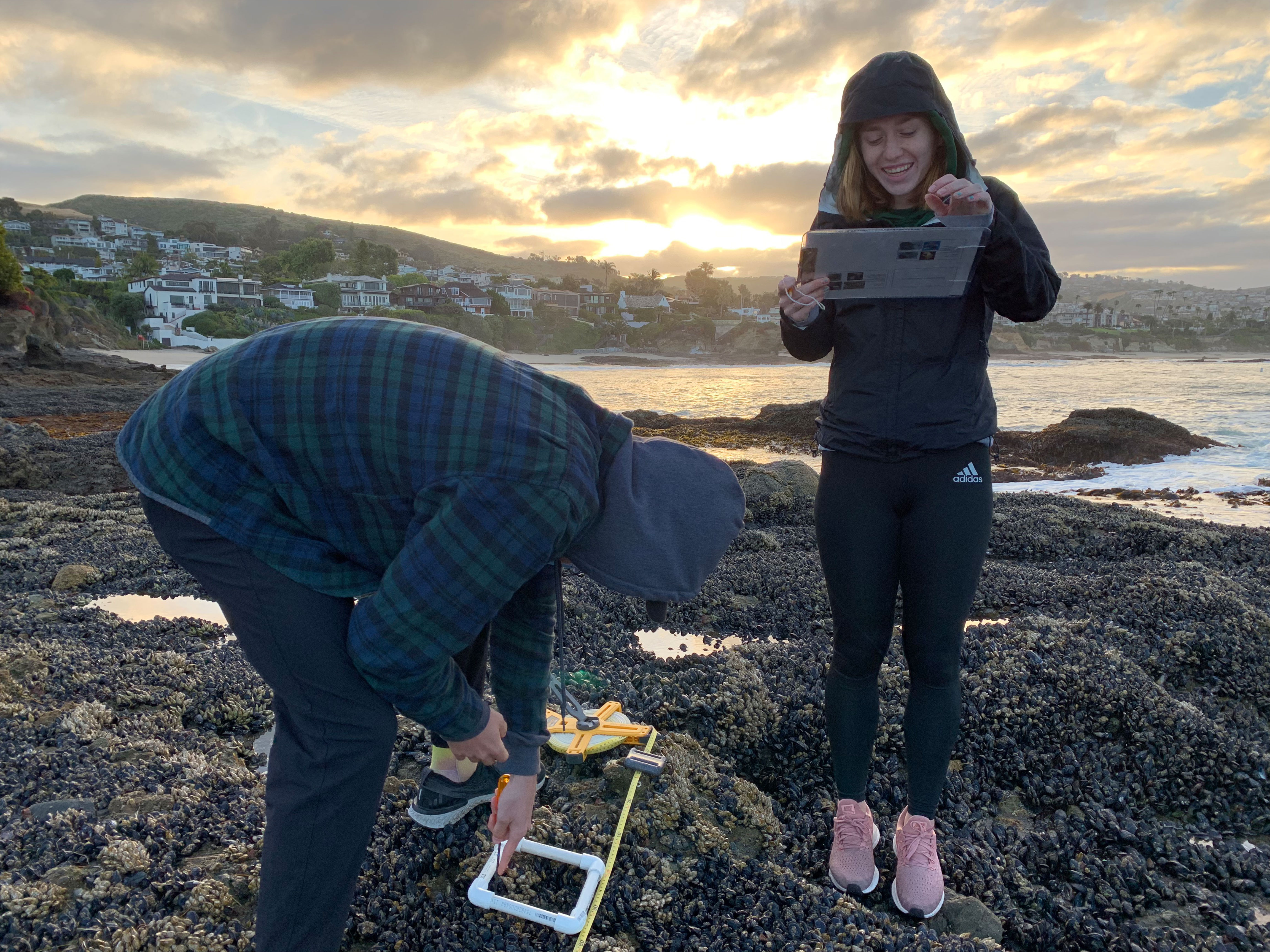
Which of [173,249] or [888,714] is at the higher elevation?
[173,249]

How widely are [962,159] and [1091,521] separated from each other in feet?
22.7

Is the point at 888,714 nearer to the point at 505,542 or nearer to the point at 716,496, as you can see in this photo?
the point at 716,496

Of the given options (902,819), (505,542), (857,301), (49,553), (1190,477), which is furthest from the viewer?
(1190,477)

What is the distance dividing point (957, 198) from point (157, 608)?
6.13m

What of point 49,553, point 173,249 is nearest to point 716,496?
point 49,553

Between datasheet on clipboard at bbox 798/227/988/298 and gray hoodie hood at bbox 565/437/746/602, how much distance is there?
1.09 metres

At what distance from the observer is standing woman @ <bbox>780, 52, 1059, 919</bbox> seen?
7.47 ft

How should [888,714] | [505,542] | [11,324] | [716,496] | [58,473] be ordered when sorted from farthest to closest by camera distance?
[11,324]
[58,473]
[888,714]
[716,496]
[505,542]

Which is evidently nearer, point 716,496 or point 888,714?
point 716,496

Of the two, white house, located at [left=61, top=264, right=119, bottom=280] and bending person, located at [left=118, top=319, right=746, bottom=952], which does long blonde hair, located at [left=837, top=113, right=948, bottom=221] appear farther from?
white house, located at [left=61, top=264, right=119, bottom=280]

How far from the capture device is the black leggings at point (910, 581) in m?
2.31

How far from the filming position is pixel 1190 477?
13367mm

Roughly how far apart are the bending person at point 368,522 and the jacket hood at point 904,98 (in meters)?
1.40

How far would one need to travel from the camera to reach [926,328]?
7.64 ft
